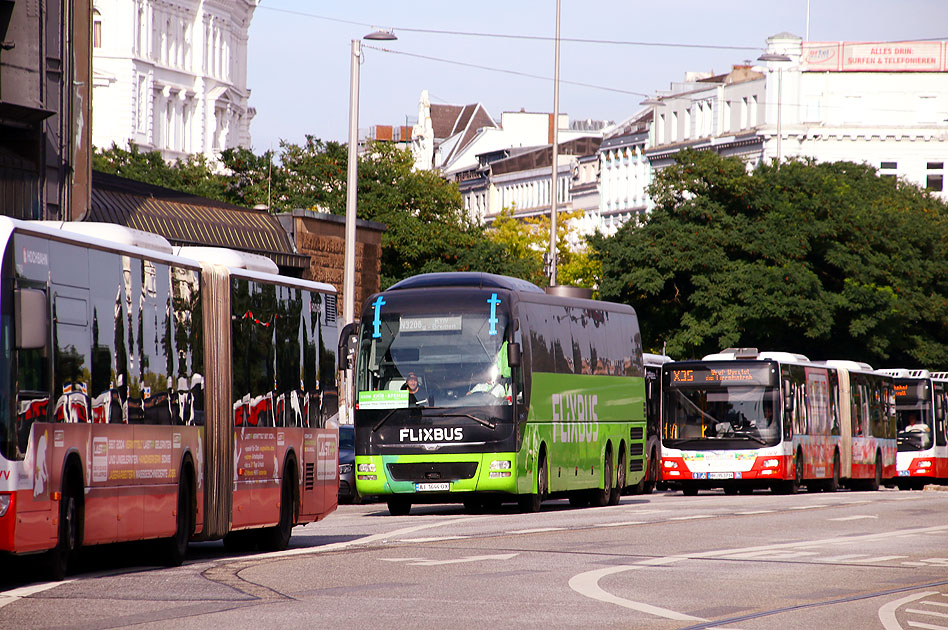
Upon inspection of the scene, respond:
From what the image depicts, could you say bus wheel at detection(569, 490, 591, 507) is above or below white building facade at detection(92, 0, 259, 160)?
below

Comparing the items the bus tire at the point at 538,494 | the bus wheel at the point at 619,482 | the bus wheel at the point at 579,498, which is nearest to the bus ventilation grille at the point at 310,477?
the bus tire at the point at 538,494

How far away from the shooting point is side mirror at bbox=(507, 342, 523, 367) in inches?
1116

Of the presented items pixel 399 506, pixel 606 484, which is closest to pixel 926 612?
pixel 399 506

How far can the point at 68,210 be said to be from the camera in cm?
3419

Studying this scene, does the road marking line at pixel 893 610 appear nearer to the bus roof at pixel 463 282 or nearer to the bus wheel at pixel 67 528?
the bus wheel at pixel 67 528

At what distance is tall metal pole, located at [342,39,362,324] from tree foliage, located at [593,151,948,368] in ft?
86.7

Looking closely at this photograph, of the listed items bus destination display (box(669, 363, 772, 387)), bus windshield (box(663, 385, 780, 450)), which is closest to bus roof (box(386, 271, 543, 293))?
bus destination display (box(669, 363, 772, 387))

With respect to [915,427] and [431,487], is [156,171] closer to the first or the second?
[915,427]

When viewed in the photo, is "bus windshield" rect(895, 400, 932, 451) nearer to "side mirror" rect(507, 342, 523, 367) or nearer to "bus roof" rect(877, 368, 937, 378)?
"bus roof" rect(877, 368, 937, 378)

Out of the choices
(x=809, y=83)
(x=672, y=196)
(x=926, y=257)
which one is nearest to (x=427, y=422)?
(x=672, y=196)

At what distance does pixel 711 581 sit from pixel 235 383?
4815 millimetres

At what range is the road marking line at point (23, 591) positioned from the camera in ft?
43.6

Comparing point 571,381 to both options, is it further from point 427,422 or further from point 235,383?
point 235,383

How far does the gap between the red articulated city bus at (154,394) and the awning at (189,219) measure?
17.1 meters
